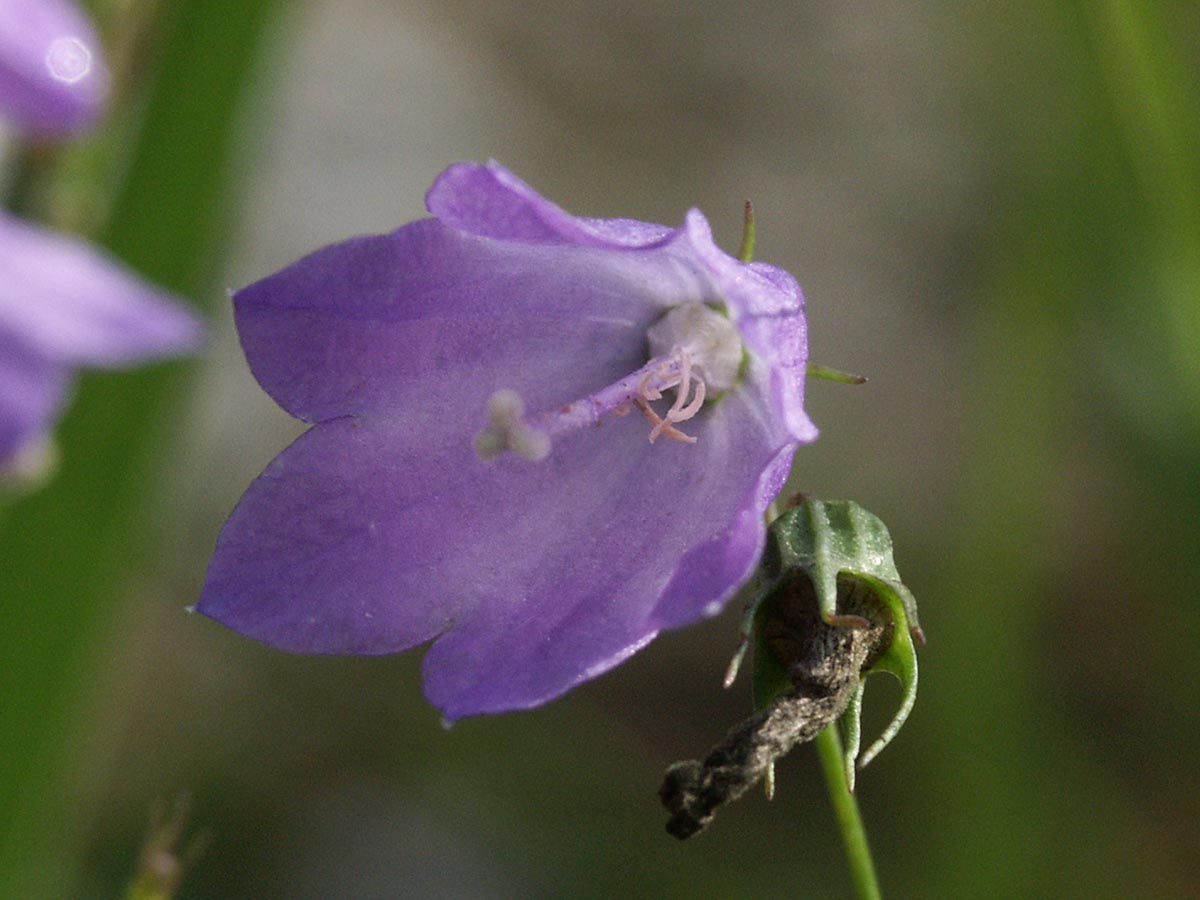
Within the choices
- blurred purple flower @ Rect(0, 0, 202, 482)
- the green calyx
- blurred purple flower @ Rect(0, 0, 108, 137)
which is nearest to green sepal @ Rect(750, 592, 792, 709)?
the green calyx

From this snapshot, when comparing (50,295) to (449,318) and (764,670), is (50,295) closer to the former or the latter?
(449,318)

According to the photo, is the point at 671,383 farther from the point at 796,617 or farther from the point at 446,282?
the point at 796,617

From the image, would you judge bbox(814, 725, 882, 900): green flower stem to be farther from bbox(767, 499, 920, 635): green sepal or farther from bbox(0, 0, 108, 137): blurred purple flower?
bbox(0, 0, 108, 137): blurred purple flower

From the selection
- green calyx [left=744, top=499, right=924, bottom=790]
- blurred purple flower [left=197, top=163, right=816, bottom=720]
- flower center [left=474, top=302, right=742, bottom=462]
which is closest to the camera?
green calyx [left=744, top=499, right=924, bottom=790]

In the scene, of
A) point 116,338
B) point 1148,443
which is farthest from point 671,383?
point 1148,443

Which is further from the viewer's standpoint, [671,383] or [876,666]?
[671,383]

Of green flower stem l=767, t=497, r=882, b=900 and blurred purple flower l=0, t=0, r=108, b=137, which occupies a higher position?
blurred purple flower l=0, t=0, r=108, b=137

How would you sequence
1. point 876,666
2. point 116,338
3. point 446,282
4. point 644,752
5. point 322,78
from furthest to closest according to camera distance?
point 322,78 → point 644,752 → point 446,282 → point 116,338 → point 876,666
